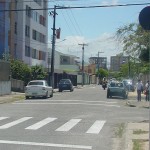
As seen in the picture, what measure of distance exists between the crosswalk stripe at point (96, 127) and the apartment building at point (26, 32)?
40443mm

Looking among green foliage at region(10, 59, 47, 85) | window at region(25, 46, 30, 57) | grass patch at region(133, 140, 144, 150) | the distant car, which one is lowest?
grass patch at region(133, 140, 144, 150)

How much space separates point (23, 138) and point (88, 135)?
2.16 m

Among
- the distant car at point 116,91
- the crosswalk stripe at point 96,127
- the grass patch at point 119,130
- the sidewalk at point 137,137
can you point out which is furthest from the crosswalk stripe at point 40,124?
the distant car at point 116,91

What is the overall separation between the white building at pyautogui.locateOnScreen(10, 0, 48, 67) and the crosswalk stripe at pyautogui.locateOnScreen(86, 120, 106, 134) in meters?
42.5

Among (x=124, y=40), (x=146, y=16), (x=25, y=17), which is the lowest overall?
(x=146, y=16)

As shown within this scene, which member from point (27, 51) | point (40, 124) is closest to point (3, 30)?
point (27, 51)

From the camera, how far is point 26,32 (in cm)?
6838

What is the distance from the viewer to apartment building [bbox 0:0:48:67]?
62906 mm

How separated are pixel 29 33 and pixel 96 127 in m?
53.8

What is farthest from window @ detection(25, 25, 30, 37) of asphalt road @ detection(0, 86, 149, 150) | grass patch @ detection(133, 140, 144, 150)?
grass patch @ detection(133, 140, 144, 150)

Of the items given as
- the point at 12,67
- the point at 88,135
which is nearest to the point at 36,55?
the point at 12,67

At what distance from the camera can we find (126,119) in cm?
2062

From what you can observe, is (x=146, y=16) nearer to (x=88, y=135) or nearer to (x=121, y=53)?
(x=88, y=135)

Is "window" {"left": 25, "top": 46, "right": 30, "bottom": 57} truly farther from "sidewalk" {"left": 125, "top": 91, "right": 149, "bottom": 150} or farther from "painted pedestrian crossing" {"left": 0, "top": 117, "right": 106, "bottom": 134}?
"sidewalk" {"left": 125, "top": 91, "right": 149, "bottom": 150}
